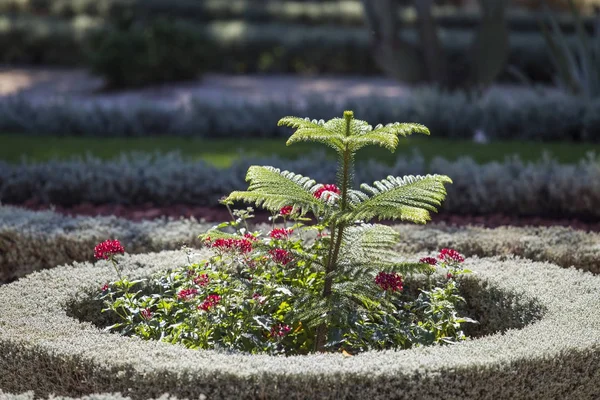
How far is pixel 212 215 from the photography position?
21.6 feet

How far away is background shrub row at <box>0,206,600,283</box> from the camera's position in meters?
5.04

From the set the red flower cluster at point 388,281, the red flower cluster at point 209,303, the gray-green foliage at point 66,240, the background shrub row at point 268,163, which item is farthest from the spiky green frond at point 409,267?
the background shrub row at point 268,163

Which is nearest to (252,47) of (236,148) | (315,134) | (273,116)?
(273,116)

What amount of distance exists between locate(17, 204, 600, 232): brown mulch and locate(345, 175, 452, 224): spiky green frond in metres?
2.43

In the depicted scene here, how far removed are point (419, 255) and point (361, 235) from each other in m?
0.80

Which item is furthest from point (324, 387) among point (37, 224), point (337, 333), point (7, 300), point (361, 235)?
point (37, 224)

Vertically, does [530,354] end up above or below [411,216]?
below

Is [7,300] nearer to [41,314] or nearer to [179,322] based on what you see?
[41,314]

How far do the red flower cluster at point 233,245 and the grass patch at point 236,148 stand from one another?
12.9 feet

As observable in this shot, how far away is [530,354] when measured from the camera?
337 centimetres

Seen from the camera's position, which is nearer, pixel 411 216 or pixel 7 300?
pixel 411 216

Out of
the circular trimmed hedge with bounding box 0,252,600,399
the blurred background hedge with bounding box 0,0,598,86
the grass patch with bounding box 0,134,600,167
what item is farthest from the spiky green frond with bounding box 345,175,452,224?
the blurred background hedge with bounding box 0,0,598,86

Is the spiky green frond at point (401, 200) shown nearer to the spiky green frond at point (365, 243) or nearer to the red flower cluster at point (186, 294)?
the spiky green frond at point (365, 243)

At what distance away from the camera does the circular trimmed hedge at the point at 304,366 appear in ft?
10.4
